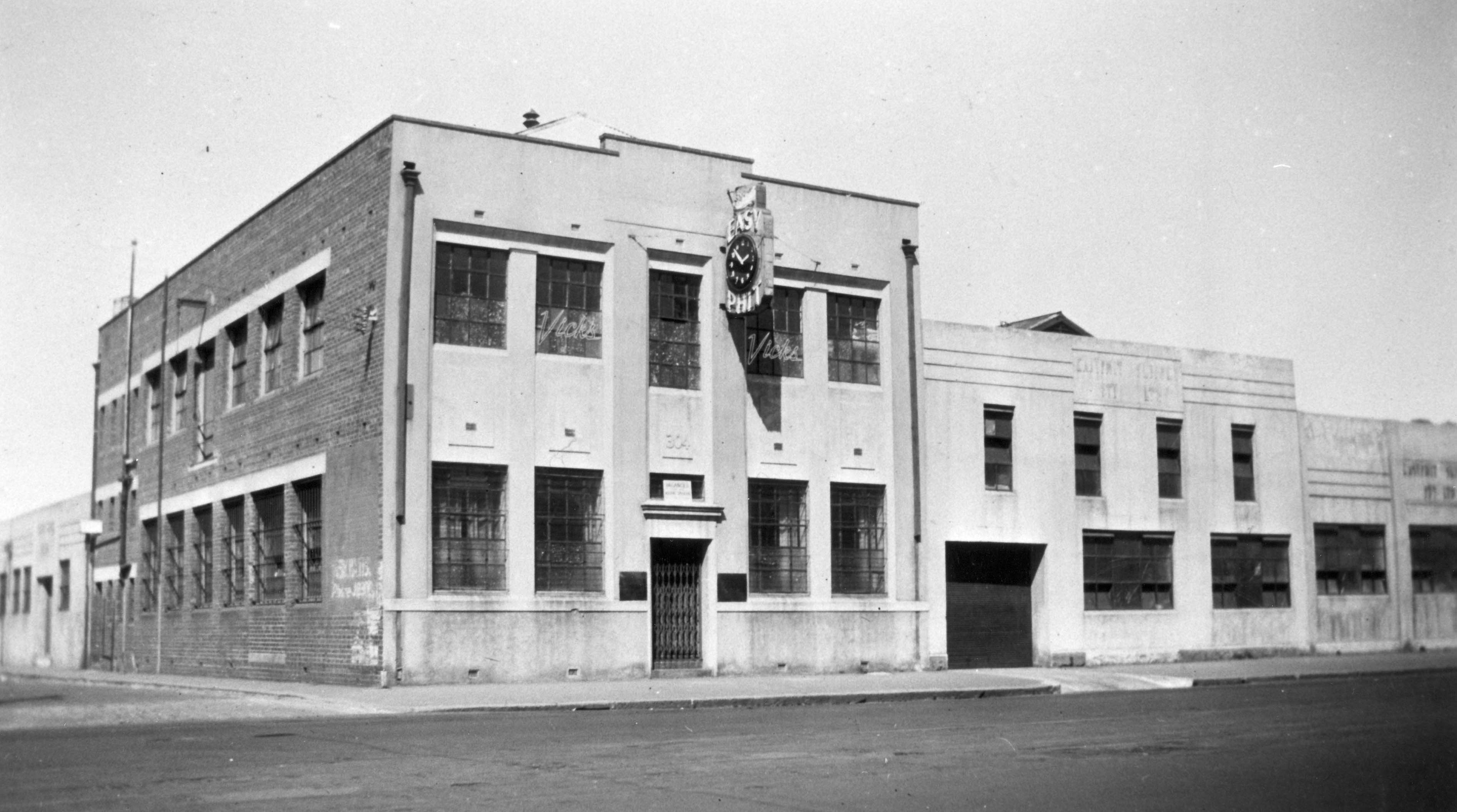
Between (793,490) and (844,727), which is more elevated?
(793,490)

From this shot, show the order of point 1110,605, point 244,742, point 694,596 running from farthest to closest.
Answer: point 1110,605 < point 694,596 < point 244,742

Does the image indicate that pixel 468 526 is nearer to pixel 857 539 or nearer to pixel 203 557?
pixel 857 539

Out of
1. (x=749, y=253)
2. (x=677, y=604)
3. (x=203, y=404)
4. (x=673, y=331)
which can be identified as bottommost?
(x=677, y=604)

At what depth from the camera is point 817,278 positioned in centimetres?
2941

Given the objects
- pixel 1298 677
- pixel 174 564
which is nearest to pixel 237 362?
pixel 174 564

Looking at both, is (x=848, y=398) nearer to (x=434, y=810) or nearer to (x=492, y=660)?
(x=492, y=660)

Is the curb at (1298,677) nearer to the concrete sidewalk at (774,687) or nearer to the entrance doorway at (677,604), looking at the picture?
the concrete sidewalk at (774,687)

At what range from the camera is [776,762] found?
A: 40.6ft

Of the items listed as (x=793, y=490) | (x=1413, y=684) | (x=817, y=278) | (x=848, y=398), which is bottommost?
(x=1413, y=684)

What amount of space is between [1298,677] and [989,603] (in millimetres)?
6444

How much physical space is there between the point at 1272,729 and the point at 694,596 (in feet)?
45.3

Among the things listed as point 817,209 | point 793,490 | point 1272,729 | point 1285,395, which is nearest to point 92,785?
point 1272,729

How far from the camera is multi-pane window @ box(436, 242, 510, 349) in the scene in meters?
25.6

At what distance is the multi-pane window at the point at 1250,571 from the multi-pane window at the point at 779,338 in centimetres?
1197
